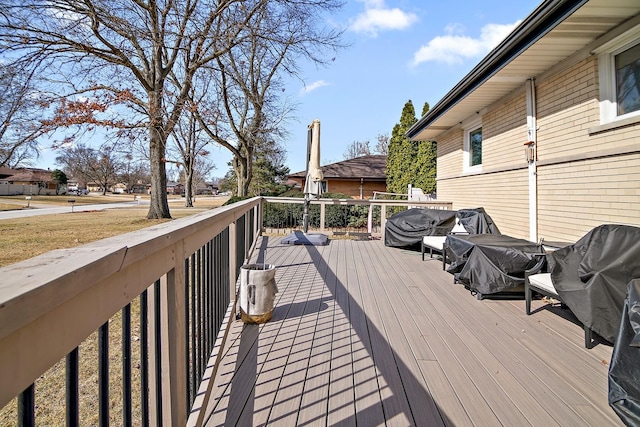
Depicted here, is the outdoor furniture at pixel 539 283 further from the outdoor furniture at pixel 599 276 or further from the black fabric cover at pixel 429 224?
the black fabric cover at pixel 429 224

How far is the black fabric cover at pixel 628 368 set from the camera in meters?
1.64

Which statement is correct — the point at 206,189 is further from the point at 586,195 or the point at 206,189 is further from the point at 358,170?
the point at 586,195

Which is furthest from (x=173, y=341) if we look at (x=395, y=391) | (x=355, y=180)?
(x=355, y=180)

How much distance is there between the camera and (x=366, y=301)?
11.5ft

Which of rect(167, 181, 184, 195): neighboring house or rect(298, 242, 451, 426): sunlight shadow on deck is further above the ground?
rect(167, 181, 184, 195): neighboring house

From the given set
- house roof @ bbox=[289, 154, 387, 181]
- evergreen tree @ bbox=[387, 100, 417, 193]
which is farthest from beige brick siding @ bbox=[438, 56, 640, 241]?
house roof @ bbox=[289, 154, 387, 181]

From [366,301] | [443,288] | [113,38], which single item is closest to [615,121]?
[443,288]

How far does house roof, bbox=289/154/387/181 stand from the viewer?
61.1 ft

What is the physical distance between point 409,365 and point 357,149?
117 ft

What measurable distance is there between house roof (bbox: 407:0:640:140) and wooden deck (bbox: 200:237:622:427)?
2760 mm

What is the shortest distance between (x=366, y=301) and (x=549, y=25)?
3.22m

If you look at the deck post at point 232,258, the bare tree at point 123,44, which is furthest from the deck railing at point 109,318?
the bare tree at point 123,44

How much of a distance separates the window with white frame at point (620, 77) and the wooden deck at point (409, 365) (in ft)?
6.77

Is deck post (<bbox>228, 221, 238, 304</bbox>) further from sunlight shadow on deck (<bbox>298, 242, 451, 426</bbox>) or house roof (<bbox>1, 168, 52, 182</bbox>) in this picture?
house roof (<bbox>1, 168, 52, 182</bbox>)
